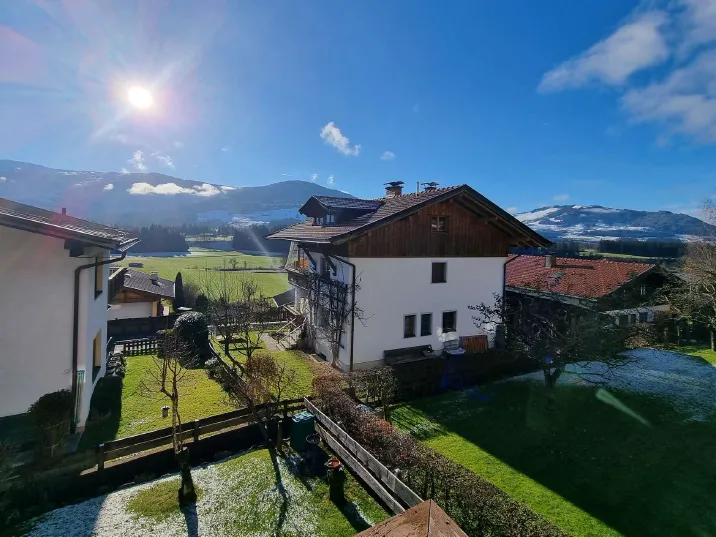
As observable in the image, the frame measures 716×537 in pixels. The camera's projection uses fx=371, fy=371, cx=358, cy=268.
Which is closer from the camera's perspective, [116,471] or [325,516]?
[325,516]

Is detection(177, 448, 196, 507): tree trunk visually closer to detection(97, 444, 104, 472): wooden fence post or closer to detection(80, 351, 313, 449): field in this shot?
detection(97, 444, 104, 472): wooden fence post

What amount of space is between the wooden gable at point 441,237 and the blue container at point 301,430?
6.90 m

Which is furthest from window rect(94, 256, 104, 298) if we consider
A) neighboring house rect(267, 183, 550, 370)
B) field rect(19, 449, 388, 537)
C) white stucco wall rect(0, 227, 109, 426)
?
neighboring house rect(267, 183, 550, 370)

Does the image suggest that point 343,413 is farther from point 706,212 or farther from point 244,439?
point 706,212

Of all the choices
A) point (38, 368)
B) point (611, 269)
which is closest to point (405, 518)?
point (38, 368)

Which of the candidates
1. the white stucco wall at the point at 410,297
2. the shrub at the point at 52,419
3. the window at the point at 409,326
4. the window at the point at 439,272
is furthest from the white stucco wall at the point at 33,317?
the window at the point at 439,272

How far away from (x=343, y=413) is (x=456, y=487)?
3.80 metres

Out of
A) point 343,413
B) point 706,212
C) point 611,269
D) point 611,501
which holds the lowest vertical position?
point 611,501

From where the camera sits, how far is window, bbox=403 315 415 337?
52.8 ft

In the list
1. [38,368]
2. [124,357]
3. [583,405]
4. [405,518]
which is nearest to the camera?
[405,518]

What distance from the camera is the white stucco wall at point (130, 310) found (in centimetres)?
2472

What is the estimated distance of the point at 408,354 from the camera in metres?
16.0

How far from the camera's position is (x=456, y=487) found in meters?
6.03

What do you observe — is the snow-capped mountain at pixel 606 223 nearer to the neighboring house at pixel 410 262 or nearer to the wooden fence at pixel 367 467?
the neighboring house at pixel 410 262
